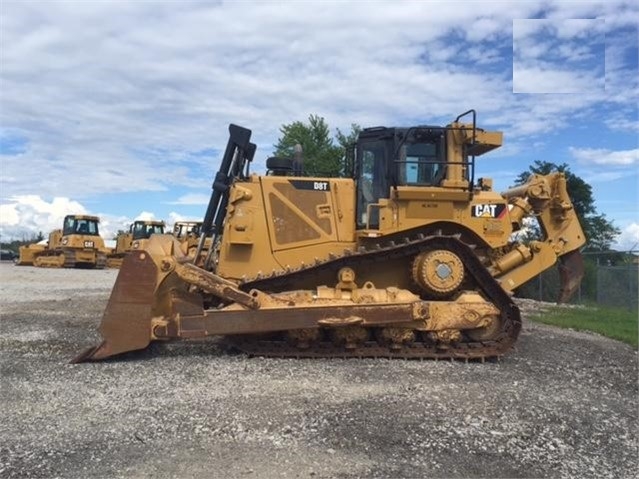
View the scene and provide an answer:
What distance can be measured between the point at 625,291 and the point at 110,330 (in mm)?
16019

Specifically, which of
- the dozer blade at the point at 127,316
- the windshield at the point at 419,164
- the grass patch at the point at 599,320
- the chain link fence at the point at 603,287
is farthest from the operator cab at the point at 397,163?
the chain link fence at the point at 603,287

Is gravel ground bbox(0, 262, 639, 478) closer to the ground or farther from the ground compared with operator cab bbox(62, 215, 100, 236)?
closer to the ground

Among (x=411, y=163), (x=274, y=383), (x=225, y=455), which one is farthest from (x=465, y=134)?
(x=225, y=455)

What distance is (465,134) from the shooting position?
9328 mm

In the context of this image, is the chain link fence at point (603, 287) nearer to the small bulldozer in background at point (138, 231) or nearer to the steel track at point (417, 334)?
the steel track at point (417, 334)

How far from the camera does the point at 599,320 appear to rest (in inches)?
593

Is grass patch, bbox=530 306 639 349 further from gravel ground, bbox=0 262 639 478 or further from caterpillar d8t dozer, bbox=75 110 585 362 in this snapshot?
gravel ground, bbox=0 262 639 478

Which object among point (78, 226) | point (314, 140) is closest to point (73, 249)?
point (78, 226)

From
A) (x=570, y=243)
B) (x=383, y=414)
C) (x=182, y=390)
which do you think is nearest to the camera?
(x=383, y=414)

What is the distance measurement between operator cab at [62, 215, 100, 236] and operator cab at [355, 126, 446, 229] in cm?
3331

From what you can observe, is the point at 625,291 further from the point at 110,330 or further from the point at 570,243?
the point at 110,330

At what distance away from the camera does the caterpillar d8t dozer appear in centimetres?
827

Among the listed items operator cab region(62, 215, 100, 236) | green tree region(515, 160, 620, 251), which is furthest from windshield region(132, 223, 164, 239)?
green tree region(515, 160, 620, 251)

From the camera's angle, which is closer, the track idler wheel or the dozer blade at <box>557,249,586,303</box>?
the track idler wheel
